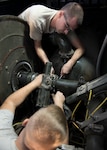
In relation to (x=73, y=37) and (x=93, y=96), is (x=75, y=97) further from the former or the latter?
(x=73, y=37)

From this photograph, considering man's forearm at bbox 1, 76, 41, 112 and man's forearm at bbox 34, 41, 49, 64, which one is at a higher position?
man's forearm at bbox 34, 41, 49, 64

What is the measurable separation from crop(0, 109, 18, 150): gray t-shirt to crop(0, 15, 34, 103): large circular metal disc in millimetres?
290

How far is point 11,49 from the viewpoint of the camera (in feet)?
5.48

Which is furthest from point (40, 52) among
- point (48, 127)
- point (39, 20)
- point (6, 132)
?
point (48, 127)

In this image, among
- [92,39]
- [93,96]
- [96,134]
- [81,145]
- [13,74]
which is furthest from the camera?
[92,39]

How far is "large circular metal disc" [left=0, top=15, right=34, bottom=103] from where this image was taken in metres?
1.61

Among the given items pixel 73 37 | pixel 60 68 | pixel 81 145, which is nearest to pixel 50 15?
pixel 73 37

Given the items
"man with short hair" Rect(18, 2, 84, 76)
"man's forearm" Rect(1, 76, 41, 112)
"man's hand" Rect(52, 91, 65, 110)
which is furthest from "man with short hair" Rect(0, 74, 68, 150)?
"man with short hair" Rect(18, 2, 84, 76)

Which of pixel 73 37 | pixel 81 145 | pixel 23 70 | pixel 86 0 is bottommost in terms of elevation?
pixel 81 145

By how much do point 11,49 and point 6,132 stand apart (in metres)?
0.56

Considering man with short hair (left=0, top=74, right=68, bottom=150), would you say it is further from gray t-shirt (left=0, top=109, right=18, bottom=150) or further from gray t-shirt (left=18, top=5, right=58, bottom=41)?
gray t-shirt (left=18, top=5, right=58, bottom=41)

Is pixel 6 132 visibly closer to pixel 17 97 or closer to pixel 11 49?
pixel 17 97

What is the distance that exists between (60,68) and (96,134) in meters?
0.62

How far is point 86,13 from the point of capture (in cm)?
199
